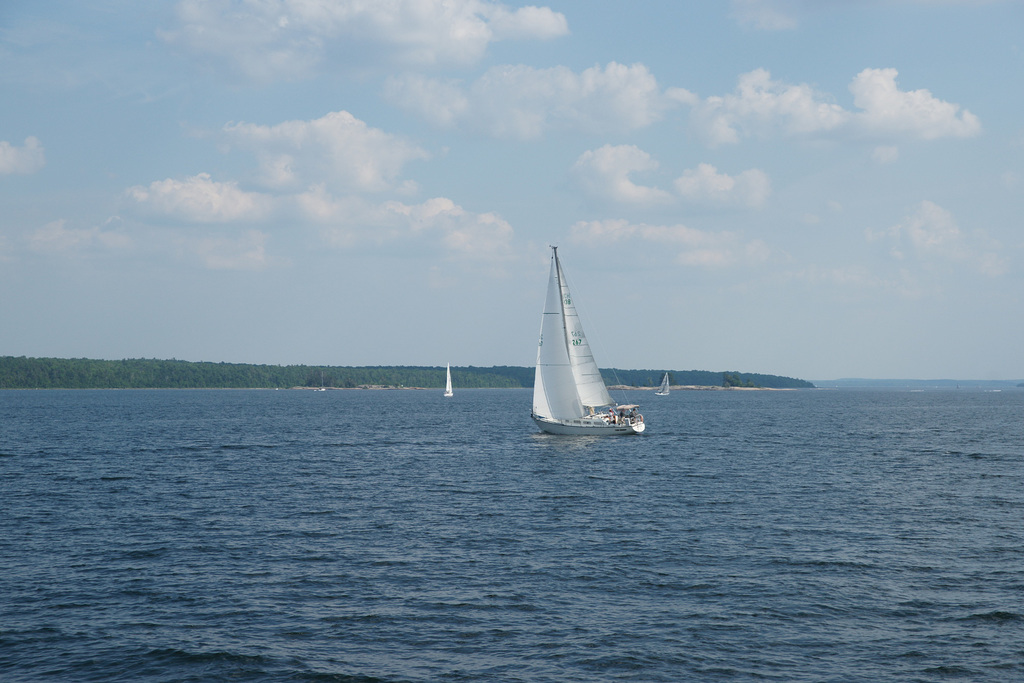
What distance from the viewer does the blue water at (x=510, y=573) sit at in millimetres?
20953

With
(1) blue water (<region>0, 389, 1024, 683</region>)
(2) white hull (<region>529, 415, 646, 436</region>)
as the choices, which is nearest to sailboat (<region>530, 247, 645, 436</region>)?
(2) white hull (<region>529, 415, 646, 436</region>)

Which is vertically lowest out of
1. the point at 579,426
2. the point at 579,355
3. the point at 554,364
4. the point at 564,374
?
the point at 579,426

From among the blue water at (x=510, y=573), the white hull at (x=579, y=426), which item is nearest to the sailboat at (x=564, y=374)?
the white hull at (x=579, y=426)

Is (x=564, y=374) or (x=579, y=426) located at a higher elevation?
(x=564, y=374)

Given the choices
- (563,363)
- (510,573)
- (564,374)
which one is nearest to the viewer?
(510,573)

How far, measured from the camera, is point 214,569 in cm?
2977

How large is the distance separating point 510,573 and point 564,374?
4717cm

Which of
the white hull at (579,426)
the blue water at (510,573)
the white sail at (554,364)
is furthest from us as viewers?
the white hull at (579,426)

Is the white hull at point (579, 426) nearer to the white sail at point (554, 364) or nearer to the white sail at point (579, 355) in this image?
the white sail at point (554, 364)

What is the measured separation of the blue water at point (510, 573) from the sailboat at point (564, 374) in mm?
14581

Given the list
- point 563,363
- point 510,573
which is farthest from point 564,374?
point 510,573

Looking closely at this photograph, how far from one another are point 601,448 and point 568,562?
4649 cm

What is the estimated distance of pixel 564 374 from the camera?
75.9m

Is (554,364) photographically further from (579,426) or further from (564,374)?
(579,426)
